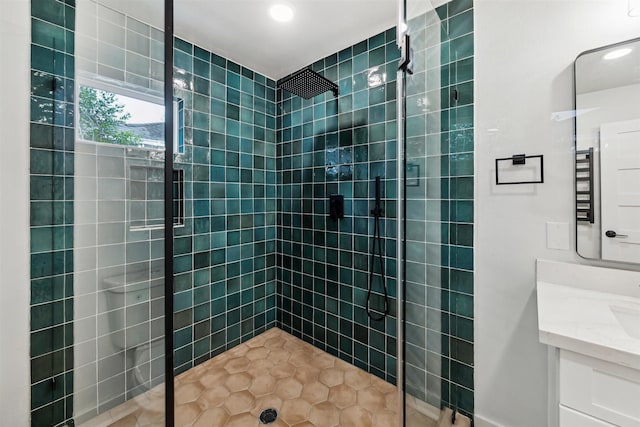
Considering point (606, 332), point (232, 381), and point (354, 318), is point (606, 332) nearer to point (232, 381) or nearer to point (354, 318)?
point (354, 318)

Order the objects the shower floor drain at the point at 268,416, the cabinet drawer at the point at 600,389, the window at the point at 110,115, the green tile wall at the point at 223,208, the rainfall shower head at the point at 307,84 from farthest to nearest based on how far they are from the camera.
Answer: the green tile wall at the point at 223,208, the rainfall shower head at the point at 307,84, the shower floor drain at the point at 268,416, the window at the point at 110,115, the cabinet drawer at the point at 600,389

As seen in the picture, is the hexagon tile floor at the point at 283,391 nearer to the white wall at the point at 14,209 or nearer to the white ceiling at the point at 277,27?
the white wall at the point at 14,209

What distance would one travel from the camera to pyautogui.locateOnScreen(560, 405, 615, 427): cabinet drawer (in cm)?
74

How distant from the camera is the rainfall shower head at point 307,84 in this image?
5.94 ft

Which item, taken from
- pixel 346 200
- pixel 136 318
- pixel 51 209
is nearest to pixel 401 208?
pixel 346 200

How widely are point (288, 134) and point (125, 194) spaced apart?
1623 millimetres

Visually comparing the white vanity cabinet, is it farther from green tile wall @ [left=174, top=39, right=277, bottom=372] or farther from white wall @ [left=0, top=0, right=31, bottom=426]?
green tile wall @ [left=174, top=39, right=277, bottom=372]

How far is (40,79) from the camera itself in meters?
0.97

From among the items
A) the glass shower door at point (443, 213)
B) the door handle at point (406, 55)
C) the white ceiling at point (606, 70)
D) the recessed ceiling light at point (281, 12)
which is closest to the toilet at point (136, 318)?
the glass shower door at point (443, 213)

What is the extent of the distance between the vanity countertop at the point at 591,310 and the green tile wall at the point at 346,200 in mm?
871

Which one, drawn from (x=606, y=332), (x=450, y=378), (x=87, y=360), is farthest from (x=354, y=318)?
(x=87, y=360)

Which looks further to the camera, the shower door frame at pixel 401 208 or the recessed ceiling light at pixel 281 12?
the recessed ceiling light at pixel 281 12

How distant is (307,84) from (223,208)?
1.19 meters

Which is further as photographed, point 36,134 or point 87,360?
point 87,360
